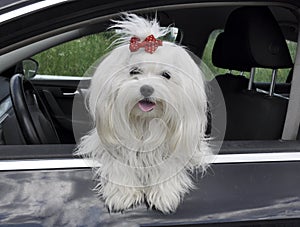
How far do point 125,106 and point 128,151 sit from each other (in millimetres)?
160

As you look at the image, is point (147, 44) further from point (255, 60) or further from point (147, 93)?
point (255, 60)

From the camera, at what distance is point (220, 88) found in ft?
7.23

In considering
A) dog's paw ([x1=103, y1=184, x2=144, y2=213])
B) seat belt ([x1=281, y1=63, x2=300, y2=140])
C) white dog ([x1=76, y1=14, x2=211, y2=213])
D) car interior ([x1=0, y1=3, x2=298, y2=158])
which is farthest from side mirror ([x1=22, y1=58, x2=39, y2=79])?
seat belt ([x1=281, y1=63, x2=300, y2=140])

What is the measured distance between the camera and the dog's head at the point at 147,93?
49.1 inches

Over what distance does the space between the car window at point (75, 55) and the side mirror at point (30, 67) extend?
0.02m

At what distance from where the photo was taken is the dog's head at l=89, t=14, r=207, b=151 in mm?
1246

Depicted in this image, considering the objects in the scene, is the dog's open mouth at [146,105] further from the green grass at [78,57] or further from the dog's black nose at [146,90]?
the green grass at [78,57]

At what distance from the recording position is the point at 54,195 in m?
1.32

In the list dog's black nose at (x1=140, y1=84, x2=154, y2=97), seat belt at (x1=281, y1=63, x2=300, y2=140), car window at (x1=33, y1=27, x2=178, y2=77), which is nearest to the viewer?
dog's black nose at (x1=140, y1=84, x2=154, y2=97)

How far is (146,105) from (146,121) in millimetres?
75

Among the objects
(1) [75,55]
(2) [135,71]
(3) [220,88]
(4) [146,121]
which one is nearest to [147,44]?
(2) [135,71]

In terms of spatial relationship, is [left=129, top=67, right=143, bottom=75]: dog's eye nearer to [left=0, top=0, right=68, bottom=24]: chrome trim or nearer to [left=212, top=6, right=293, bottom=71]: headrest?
[left=0, top=0, right=68, bottom=24]: chrome trim

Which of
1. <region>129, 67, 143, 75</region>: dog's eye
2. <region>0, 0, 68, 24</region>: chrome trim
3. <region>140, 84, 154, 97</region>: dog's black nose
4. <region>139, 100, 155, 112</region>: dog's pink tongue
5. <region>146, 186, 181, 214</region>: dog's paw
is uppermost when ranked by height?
<region>0, 0, 68, 24</region>: chrome trim

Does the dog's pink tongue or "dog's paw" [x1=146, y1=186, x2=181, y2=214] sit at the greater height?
the dog's pink tongue
